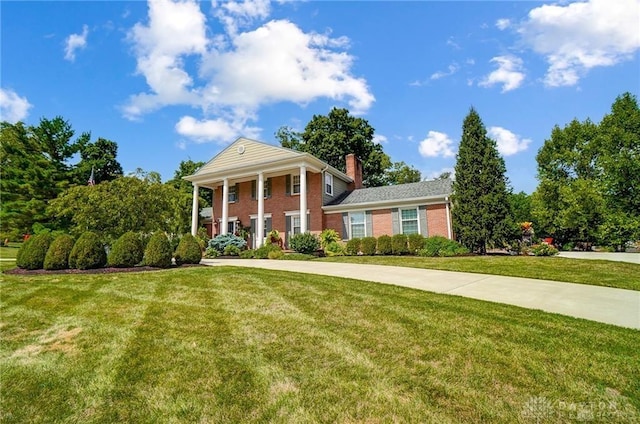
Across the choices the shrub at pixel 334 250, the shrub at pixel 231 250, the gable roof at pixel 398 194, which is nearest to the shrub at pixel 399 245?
the gable roof at pixel 398 194

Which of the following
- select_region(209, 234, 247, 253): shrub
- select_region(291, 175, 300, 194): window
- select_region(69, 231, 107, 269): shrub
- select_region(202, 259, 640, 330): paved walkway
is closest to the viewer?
select_region(202, 259, 640, 330): paved walkway

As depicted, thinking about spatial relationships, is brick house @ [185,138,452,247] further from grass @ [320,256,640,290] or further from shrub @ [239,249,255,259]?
grass @ [320,256,640,290]

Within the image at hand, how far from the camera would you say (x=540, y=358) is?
3396 millimetres

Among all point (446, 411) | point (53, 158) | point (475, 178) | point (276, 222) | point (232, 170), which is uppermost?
point (53, 158)

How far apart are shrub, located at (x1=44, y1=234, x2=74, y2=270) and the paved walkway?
28.9 feet

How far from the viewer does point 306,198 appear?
838 inches

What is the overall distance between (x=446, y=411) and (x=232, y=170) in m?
20.9

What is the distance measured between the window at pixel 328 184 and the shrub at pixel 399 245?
6.49 m

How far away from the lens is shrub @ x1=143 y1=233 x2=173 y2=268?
1063cm

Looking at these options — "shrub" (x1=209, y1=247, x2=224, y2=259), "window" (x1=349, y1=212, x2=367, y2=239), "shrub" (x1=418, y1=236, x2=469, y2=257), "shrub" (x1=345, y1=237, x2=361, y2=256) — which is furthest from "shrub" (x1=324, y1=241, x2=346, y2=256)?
"shrub" (x1=209, y1=247, x2=224, y2=259)

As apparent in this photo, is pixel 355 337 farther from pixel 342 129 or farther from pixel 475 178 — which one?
pixel 342 129

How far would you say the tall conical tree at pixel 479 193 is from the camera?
14914 mm

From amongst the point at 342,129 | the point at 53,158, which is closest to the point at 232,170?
the point at 53,158

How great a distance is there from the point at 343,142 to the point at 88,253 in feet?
88.2
